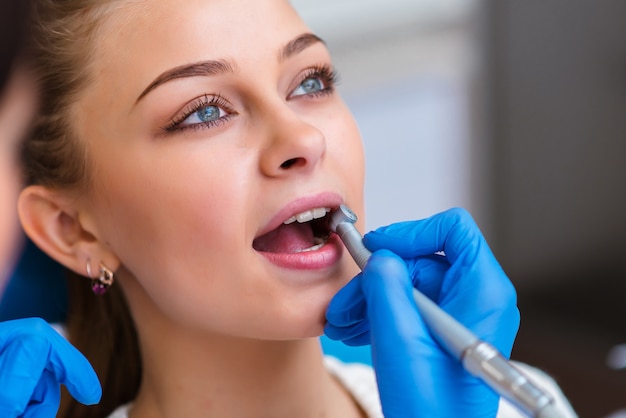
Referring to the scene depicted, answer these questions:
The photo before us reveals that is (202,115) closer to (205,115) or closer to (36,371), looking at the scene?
(205,115)

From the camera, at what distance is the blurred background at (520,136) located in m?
2.84

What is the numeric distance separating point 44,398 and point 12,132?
45cm

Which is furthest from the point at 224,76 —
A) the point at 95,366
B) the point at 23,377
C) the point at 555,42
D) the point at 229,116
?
the point at 555,42

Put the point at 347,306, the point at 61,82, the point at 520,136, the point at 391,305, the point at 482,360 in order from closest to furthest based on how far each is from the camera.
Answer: the point at 482,360 → the point at 391,305 → the point at 347,306 → the point at 61,82 → the point at 520,136

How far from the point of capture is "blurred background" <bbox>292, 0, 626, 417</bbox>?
2.84m

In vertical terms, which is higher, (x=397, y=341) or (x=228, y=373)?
(x=397, y=341)

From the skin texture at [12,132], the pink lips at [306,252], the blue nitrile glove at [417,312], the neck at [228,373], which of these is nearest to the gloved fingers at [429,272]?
the blue nitrile glove at [417,312]

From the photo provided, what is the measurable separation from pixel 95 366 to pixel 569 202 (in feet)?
7.02

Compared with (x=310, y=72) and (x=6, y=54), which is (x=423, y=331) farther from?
(x=6, y=54)

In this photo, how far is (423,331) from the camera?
3.10 feet

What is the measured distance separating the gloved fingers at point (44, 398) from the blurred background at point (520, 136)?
76.6 inches

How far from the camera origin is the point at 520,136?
311 centimetres

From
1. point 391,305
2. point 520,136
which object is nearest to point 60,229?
point 391,305

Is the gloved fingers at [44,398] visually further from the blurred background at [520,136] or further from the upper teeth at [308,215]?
the blurred background at [520,136]
